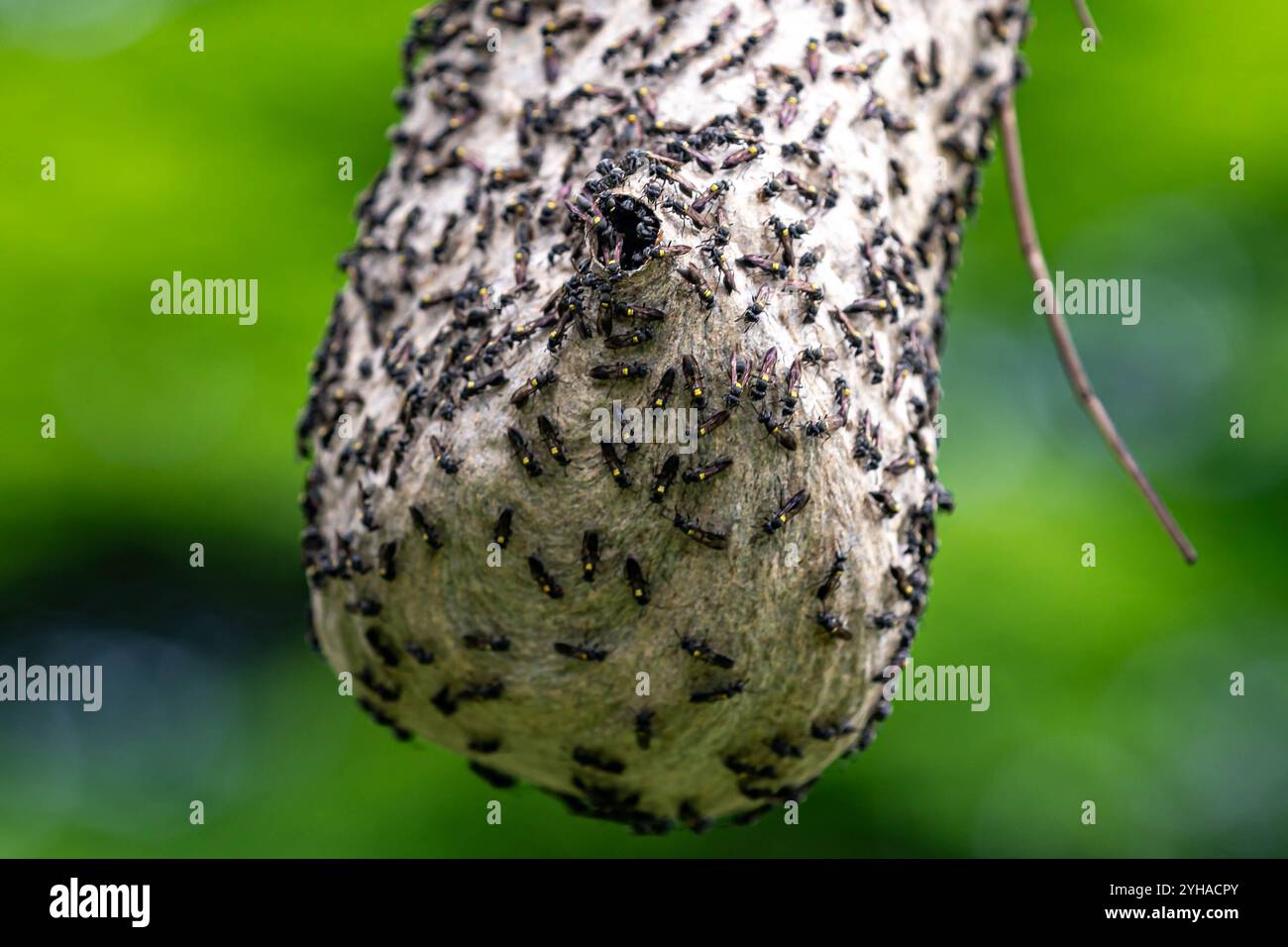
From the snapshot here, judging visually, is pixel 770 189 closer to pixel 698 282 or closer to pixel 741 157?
pixel 741 157

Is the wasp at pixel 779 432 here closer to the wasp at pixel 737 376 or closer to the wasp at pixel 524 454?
the wasp at pixel 737 376

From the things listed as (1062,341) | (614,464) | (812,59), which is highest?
(812,59)

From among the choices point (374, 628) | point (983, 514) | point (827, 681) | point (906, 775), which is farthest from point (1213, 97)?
point (374, 628)

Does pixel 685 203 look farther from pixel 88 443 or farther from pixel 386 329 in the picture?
pixel 88 443

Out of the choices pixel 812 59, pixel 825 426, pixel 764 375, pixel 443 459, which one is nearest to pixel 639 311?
pixel 764 375

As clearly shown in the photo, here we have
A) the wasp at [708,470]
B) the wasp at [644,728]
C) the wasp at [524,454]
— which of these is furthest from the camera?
the wasp at [644,728]

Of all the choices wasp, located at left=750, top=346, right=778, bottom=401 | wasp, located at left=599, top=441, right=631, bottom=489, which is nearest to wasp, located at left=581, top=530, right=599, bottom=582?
wasp, located at left=599, top=441, right=631, bottom=489

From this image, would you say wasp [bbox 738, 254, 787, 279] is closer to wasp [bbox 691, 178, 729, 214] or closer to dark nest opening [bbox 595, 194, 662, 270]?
wasp [bbox 691, 178, 729, 214]

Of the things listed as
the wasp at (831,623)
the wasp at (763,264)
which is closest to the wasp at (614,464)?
the wasp at (763,264)
